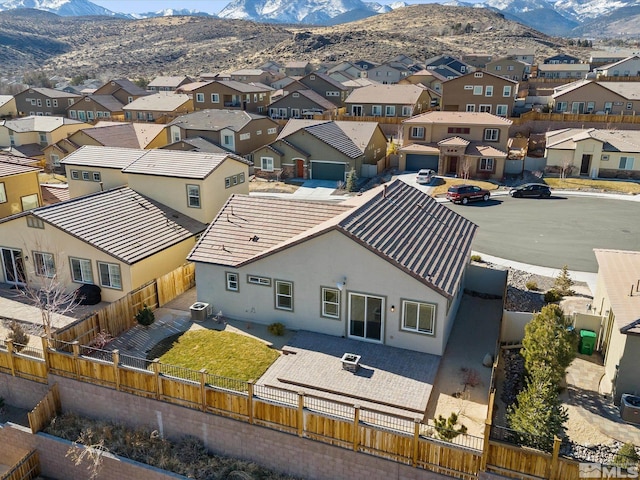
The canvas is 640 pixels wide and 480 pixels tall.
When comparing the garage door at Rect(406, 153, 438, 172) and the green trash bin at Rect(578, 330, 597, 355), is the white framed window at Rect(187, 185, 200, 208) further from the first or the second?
the garage door at Rect(406, 153, 438, 172)

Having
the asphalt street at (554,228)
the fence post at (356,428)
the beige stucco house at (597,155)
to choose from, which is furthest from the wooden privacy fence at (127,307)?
the beige stucco house at (597,155)

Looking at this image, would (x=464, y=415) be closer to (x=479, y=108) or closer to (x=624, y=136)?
(x=624, y=136)

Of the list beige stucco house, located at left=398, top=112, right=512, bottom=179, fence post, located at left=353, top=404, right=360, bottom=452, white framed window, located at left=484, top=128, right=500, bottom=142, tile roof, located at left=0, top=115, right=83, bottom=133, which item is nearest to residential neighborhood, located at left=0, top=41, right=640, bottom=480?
fence post, located at left=353, top=404, right=360, bottom=452

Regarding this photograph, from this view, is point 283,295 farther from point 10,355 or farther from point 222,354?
point 10,355

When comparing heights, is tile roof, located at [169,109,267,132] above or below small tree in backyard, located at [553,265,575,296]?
above

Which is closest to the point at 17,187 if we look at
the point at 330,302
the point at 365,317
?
the point at 330,302
